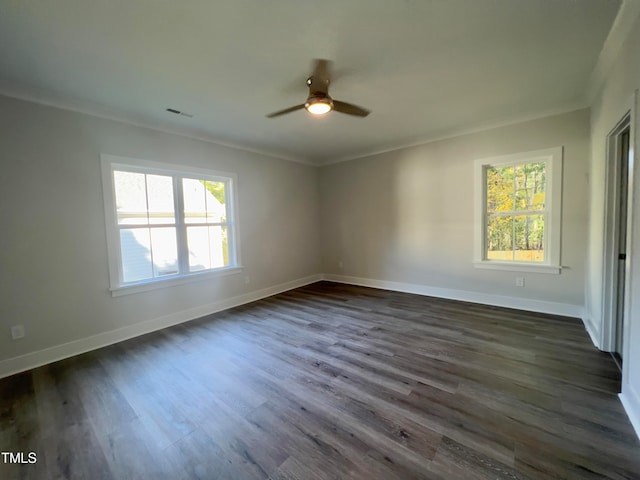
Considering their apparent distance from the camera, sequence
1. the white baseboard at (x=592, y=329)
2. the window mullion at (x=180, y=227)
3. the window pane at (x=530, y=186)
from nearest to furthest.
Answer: the white baseboard at (x=592, y=329)
the window pane at (x=530, y=186)
the window mullion at (x=180, y=227)

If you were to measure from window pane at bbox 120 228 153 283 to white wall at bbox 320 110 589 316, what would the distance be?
11.5 feet

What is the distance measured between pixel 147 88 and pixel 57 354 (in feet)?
9.43

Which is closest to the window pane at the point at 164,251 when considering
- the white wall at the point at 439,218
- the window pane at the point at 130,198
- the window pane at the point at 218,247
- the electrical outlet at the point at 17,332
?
the window pane at the point at 130,198

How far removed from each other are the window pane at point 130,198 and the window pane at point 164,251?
24 centimetres

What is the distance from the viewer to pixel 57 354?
9.02 feet

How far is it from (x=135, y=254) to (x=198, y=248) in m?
0.83

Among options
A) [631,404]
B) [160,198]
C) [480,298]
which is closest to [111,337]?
[160,198]

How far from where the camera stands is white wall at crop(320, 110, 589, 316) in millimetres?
3361

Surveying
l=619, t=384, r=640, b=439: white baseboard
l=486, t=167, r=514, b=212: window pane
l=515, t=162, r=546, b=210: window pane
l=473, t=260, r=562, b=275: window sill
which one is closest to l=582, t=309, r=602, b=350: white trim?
l=473, t=260, r=562, b=275: window sill

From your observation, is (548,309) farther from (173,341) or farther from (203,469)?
(173,341)

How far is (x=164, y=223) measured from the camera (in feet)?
11.8

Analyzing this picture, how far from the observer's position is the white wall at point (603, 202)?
165 centimetres

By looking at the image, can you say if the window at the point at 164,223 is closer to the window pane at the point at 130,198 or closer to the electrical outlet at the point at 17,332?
the window pane at the point at 130,198

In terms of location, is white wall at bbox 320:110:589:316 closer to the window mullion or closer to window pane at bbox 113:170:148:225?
the window mullion
